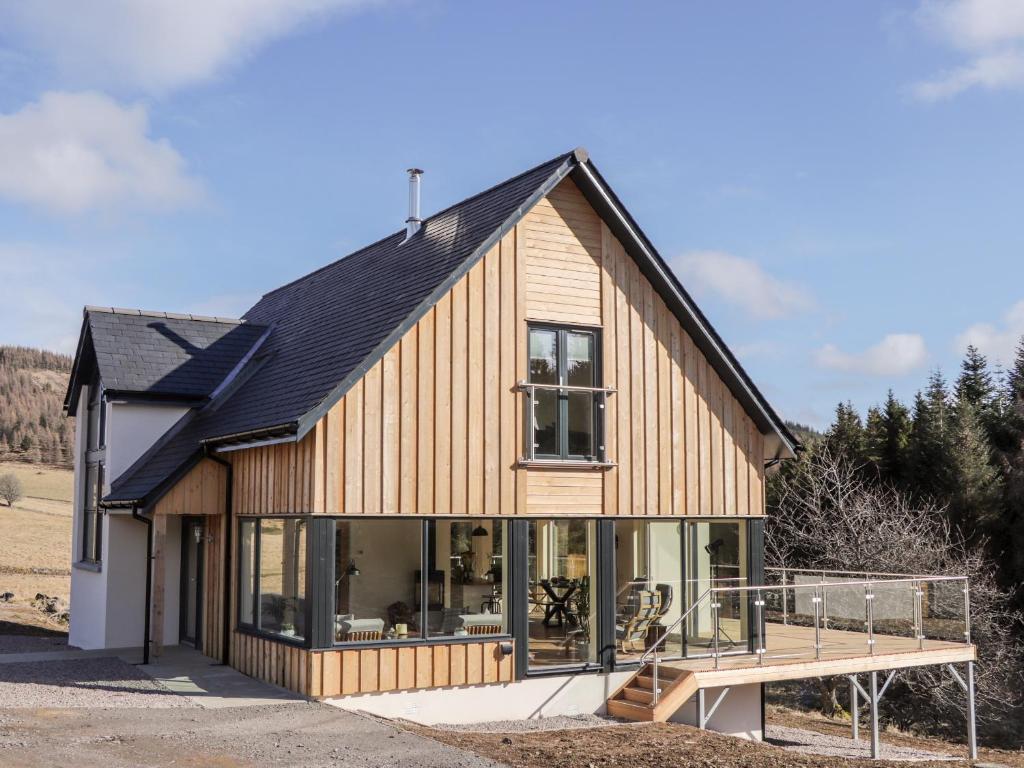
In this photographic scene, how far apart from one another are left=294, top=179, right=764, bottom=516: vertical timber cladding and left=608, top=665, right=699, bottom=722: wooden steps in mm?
2197

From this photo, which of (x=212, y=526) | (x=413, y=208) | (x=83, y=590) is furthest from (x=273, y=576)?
(x=413, y=208)

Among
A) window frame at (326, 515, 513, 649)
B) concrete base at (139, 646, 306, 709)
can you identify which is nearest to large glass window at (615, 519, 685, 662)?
window frame at (326, 515, 513, 649)

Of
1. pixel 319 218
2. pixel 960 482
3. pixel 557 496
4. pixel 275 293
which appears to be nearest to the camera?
pixel 557 496

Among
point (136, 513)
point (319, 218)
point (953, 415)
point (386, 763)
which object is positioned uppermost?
point (319, 218)

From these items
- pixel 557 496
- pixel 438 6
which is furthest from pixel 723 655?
pixel 438 6

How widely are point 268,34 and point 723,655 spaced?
10.3m

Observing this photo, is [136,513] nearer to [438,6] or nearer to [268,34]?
[268,34]

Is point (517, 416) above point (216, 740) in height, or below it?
above

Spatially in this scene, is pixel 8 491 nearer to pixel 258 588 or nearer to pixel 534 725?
pixel 258 588

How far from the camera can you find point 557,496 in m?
14.1

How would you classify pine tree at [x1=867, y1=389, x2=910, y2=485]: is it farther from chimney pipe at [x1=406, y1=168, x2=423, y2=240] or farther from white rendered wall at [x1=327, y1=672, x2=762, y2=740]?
chimney pipe at [x1=406, y1=168, x2=423, y2=240]

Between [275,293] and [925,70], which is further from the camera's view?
[275,293]

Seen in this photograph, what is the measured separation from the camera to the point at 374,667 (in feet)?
41.0

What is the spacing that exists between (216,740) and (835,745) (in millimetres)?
12153
